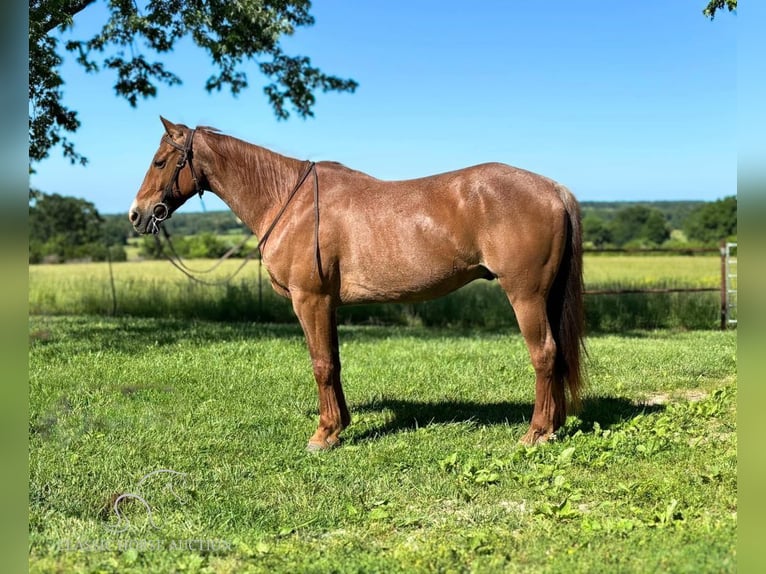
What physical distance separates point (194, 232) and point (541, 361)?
28.8m

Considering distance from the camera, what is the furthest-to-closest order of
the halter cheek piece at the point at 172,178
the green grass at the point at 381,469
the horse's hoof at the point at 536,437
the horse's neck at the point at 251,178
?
the horse's neck at the point at 251,178 < the halter cheek piece at the point at 172,178 < the horse's hoof at the point at 536,437 < the green grass at the point at 381,469

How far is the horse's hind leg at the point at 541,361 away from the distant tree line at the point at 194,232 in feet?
82.5

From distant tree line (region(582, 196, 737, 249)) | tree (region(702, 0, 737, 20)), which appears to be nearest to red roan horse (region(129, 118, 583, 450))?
tree (region(702, 0, 737, 20))

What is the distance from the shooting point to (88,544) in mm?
3250

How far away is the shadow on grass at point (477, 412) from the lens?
5.55 m

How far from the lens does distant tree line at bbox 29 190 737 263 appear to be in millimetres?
31328

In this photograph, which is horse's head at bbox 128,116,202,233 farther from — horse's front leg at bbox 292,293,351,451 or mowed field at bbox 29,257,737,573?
mowed field at bbox 29,257,737,573

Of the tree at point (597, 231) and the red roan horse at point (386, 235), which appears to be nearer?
the red roan horse at point (386, 235)

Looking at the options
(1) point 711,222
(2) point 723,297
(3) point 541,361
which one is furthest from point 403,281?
(1) point 711,222

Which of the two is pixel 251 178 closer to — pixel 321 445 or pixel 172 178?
pixel 172 178

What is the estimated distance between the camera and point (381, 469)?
448 cm

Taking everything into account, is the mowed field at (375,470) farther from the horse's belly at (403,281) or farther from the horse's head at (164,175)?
the horse's head at (164,175)

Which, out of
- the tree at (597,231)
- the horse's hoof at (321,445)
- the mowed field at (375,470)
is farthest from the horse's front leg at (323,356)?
the tree at (597,231)
